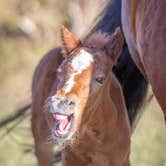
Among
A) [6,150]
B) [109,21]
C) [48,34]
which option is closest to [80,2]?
[48,34]

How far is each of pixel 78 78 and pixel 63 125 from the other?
0.62 ft

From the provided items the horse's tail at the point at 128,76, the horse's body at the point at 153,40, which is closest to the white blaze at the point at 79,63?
the horse's body at the point at 153,40

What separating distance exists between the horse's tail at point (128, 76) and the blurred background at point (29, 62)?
227 millimetres

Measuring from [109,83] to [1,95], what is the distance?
2.94 metres

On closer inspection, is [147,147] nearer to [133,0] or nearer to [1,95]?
[1,95]

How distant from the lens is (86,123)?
345 cm

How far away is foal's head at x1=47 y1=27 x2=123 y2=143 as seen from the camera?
9.84ft

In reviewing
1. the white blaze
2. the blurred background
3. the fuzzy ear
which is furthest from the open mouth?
the blurred background

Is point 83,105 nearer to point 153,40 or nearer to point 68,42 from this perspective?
point 68,42

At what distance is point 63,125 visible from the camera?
3035mm

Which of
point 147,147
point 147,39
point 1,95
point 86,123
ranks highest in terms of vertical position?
point 147,39

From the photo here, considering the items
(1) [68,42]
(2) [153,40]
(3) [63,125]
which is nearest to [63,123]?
(3) [63,125]

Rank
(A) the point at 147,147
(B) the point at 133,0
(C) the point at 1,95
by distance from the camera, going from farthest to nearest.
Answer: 1. (C) the point at 1,95
2. (A) the point at 147,147
3. (B) the point at 133,0

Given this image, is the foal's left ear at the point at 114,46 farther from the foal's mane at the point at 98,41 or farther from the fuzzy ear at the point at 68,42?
the fuzzy ear at the point at 68,42
